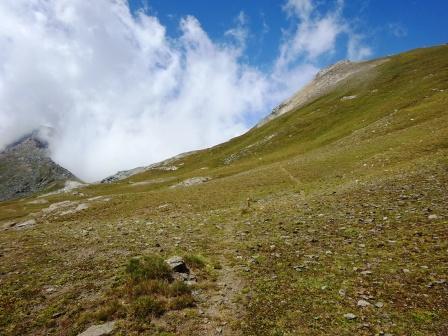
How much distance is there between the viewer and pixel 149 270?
14.7 meters

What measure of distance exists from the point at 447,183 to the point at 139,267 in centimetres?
2126

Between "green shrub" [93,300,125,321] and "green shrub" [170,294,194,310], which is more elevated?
"green shrub" [93,300,125,321]

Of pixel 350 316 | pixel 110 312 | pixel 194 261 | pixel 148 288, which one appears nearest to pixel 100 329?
pixel 110 312

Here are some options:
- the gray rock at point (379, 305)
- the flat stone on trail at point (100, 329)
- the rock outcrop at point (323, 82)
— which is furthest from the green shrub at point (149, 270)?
the rock outcrop at point (323, 82)

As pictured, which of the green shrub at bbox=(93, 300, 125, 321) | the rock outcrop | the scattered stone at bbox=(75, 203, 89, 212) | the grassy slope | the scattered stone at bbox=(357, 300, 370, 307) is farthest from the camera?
the rock outcrop

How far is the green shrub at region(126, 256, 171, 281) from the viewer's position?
1449cm

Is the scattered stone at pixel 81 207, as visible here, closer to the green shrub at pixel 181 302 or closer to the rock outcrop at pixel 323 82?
the green shrub at pixel 181 302

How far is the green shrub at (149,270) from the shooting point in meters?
14.5

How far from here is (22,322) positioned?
12.5 m

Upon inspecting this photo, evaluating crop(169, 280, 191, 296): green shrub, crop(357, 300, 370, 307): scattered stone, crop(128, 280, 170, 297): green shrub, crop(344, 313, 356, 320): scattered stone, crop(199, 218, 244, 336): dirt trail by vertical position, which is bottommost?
crop(344, 313, 356, 320): scattered stone

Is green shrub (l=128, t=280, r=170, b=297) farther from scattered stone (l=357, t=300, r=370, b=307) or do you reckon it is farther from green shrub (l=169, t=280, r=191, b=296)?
scattered stone (l=357, t=300, r=370, b=307)

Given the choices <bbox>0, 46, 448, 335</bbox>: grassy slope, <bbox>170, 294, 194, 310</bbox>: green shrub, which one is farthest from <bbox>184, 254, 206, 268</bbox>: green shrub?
<bbox>170, 294, 194, 310</bbox>: green shrub

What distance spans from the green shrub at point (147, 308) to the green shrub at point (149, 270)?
177 centimetres

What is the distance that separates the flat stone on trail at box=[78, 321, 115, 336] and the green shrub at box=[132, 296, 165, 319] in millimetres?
894
